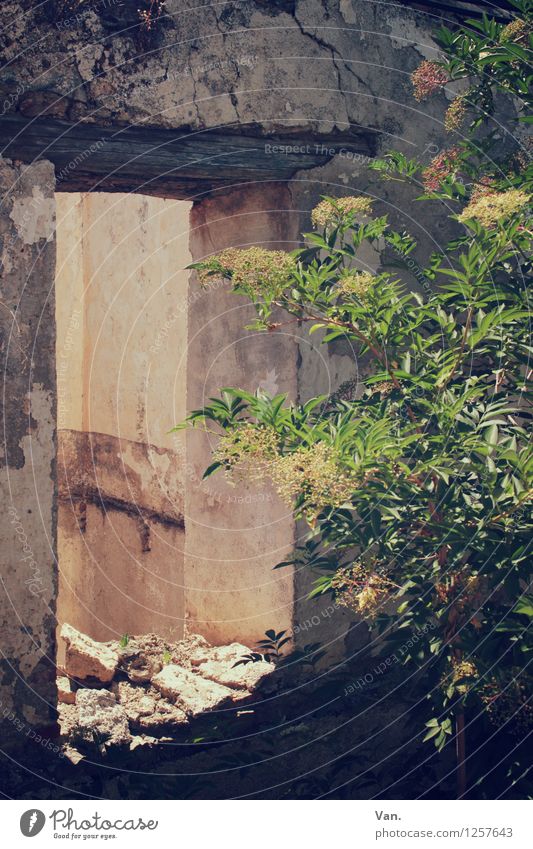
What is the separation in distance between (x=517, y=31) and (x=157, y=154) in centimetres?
164

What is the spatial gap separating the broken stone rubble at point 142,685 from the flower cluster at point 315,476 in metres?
1.80

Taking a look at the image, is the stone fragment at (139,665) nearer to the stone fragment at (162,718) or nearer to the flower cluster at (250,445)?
the stone fragment at (162,718)

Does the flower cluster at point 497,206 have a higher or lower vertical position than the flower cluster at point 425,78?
lower

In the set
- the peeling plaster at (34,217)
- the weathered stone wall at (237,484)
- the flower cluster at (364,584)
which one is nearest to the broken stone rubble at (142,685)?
the weathered stone wall at (237,484)

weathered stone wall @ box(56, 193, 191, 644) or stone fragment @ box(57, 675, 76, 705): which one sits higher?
weathered stone wall @ box(56, 193, 191, 644)

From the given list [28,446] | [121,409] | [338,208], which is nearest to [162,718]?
[28,446]

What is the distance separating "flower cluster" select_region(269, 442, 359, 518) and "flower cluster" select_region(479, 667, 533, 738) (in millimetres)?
807

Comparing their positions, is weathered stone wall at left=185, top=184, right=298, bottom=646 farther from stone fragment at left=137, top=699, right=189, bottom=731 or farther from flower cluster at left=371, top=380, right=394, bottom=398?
flower cluster at left=371, top=380, right=394, bottom=398

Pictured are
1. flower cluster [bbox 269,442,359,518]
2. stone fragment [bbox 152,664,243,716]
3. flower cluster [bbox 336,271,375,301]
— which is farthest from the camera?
stone fragment [bbox 152,664,243,716]

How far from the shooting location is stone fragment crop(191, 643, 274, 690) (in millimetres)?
4758

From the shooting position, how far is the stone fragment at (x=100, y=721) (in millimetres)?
4168

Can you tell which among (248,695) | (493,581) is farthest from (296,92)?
(248,695)

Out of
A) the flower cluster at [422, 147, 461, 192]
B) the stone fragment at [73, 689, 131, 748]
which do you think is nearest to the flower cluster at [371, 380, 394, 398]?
the flower cluster at [422, 147, 461, 192]

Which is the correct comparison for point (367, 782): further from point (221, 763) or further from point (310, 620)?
point (310, 620)
